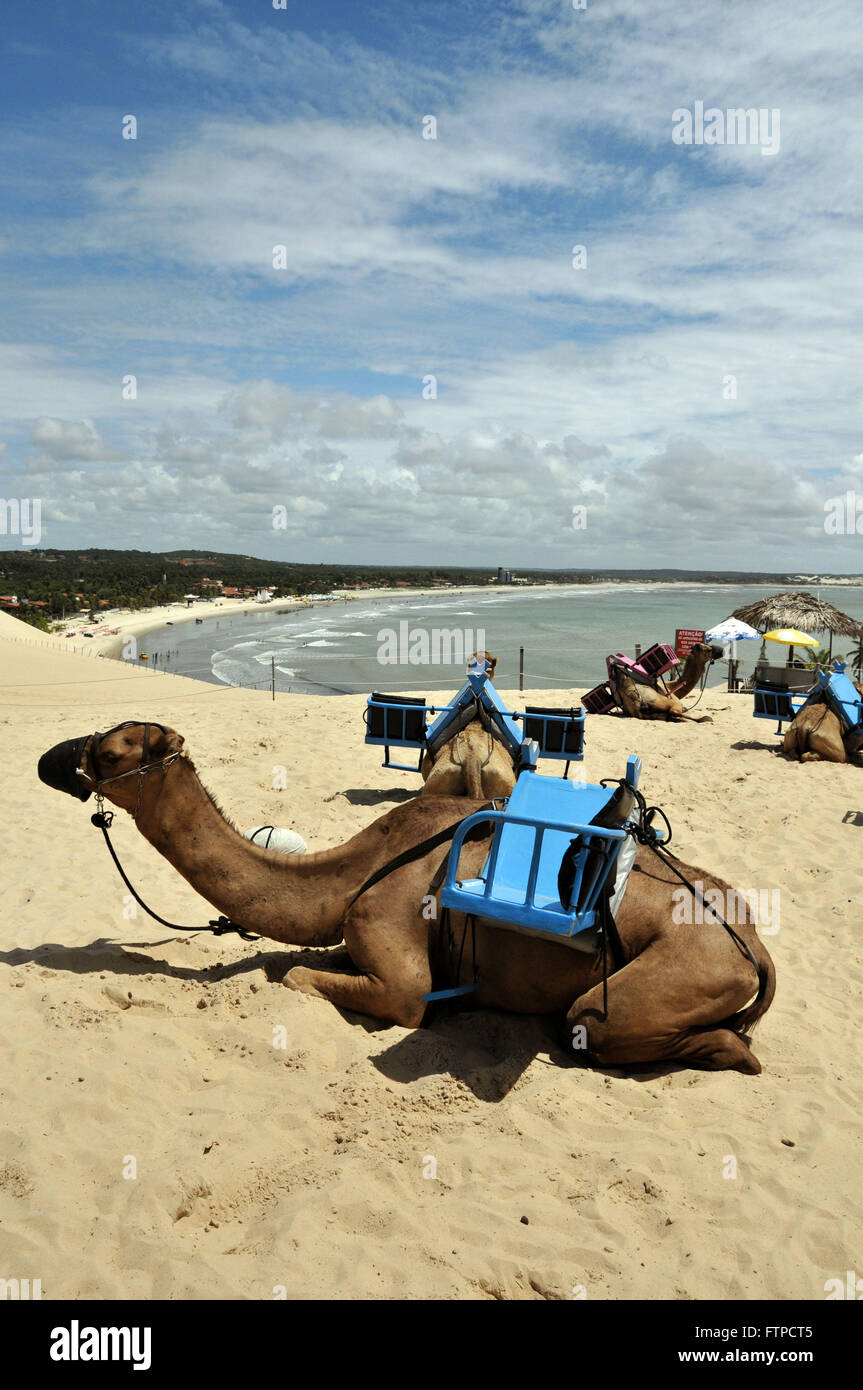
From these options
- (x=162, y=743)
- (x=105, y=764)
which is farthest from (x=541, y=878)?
(x=105, y=764)

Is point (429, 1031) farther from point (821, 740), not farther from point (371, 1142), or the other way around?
point (821, 740)

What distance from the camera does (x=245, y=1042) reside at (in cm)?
431

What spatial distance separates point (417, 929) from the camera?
15.0 feet

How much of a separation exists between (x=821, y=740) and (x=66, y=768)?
1168 centimetres

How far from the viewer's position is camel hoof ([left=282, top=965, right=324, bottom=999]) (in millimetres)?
4668

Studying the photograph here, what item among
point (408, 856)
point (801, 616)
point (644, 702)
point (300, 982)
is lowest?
point (300, 982)

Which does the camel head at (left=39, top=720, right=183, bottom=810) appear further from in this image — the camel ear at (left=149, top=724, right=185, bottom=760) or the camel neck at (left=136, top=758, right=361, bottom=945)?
the camel neck at (left=136, top=758, right=361, bottom=945)

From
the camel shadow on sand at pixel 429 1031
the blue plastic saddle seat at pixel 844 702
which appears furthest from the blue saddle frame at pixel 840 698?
the camel shadow on sand at pixel 429 1031

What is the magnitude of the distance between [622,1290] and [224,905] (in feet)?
9.26

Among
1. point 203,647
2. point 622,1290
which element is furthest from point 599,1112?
point 203,647

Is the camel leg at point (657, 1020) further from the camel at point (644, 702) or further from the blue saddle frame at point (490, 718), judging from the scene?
the camel at point (644, 702)

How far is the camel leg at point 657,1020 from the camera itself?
425 centimetres

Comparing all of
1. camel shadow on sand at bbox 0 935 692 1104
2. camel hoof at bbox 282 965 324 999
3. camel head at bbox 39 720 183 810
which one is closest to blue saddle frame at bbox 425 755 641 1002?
camel shadow on sand at bbox 0 935 692 1104
